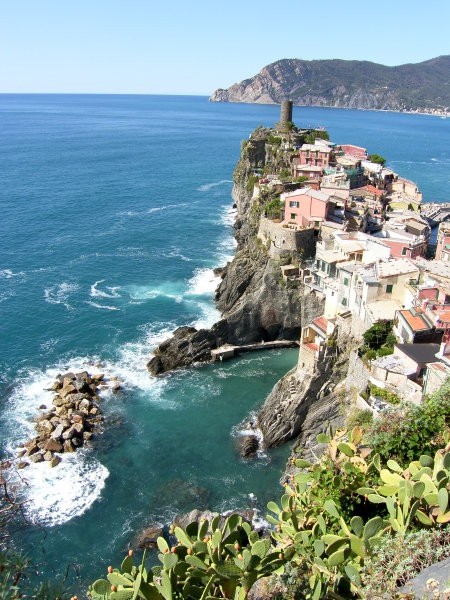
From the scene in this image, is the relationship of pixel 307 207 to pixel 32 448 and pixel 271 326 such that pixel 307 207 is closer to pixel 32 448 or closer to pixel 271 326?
pixel 271 326

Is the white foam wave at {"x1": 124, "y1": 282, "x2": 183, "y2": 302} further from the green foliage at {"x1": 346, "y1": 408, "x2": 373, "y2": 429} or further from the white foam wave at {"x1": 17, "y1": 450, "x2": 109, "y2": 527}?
the green foliage at {"x1": 346, "y1": 408, "x2": 373, "y2": 429}

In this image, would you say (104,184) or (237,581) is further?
(104,184)

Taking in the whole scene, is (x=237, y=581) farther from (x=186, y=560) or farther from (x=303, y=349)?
(x=303, y=349)

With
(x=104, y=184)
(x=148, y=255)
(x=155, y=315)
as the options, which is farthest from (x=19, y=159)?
(x=155, y=315)

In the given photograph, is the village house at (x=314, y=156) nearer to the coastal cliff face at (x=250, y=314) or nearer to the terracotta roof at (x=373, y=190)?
the terracotta roof at (x=373, y=190)

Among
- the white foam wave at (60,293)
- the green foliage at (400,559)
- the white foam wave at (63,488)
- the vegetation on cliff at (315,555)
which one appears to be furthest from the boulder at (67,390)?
the green foliage at (400,559)

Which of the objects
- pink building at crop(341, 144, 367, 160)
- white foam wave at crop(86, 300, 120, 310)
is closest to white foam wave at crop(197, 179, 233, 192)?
pink building at crop(341, 144, 367, 160)
